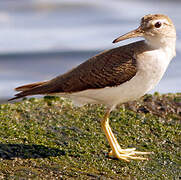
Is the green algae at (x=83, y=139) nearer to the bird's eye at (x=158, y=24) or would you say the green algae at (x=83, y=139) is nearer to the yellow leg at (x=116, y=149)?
the yellow leg at (x=116, y=149)

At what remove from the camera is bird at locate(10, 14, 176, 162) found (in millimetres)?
6973

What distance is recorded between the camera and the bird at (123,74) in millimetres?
6973

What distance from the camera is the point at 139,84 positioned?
6.97 meters

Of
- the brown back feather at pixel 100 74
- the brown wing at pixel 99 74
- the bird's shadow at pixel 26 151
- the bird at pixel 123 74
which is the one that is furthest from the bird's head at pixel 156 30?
the bird's shadow at pixel 26 151

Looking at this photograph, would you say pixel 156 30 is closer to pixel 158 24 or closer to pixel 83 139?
pixel 158 24

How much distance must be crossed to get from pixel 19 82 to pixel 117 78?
333 inches

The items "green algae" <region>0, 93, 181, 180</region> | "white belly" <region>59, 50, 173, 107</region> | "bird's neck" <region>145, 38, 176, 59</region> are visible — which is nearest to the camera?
"green algae" <region>0, 93, 181, 180</region>

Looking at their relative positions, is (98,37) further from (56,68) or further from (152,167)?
(152,167)

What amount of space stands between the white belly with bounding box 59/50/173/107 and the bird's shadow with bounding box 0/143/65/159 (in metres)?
1.06

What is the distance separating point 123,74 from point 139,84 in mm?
303

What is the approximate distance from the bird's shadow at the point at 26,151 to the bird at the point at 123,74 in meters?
0.95

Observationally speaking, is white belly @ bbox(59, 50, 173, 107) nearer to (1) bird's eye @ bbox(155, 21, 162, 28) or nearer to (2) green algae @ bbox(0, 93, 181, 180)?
(1) bird's eye @ bbox(155, 21, 162, 28)

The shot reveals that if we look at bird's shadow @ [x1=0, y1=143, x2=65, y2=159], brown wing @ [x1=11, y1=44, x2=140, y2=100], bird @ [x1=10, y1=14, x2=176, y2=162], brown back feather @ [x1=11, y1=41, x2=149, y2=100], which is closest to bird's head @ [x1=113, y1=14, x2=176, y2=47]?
bird @ [x1=10, y1=14, x2=176, y2=162]

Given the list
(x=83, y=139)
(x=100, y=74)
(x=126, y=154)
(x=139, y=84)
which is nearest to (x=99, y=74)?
(x=100, y=74)
